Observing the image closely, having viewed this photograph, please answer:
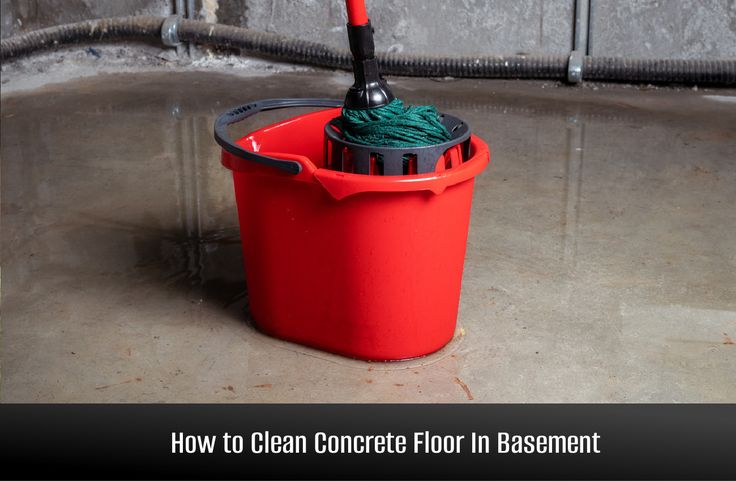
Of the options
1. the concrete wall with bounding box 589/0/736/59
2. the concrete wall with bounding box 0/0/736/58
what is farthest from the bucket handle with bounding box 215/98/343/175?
the concrete wall with bounding box 589/0/736/59

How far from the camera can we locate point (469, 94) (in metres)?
3.82

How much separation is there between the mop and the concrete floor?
0.44m

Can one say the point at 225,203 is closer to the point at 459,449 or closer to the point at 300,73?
the point at 459,449

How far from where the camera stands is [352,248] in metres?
1.64

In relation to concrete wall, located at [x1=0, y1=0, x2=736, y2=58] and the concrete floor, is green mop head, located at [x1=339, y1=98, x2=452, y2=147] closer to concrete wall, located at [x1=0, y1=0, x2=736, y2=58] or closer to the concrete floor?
the concrete floor

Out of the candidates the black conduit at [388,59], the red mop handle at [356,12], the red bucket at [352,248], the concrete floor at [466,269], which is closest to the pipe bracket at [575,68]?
the black conduit at [388,59]

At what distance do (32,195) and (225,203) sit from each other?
1.83 ft

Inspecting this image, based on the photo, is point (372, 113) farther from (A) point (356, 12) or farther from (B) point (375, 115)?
(A) point (356, 12)

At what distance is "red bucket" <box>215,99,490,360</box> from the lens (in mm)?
1588

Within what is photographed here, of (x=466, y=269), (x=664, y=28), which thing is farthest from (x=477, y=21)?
(x=466, y=269)

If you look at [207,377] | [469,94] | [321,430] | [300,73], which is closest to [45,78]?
[300,73]

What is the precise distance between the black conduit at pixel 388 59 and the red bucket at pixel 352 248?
225 cm

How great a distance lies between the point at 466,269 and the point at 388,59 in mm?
2050

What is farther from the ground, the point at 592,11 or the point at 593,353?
the point at 592,11
